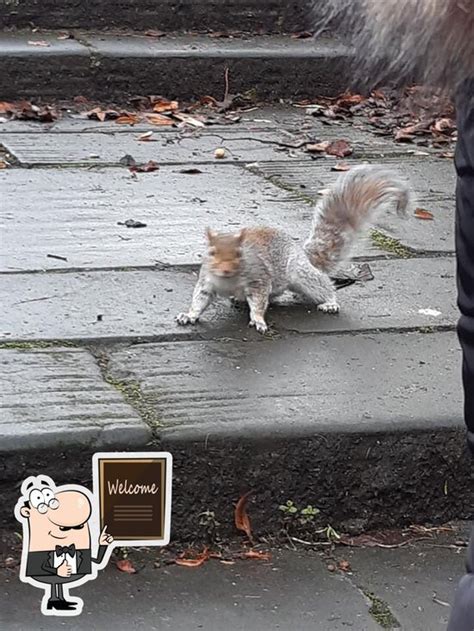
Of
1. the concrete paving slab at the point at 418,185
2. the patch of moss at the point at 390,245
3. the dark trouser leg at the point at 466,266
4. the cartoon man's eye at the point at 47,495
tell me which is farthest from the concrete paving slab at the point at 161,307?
the dark trouser leg at the point at 466,266

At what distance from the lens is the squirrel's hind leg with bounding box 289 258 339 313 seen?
364 centimetres

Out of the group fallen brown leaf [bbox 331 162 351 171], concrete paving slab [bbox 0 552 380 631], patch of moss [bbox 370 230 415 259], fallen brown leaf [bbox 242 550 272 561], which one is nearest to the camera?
concrete paving slab [bbox 0 552 380 631]

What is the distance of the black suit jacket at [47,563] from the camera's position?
102 inches

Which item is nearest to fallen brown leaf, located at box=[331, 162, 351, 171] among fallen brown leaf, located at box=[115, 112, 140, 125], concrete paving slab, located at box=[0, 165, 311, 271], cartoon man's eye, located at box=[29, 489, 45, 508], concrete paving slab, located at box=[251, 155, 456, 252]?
concrete paving slab, located at box=[251, 155, 456, 252]

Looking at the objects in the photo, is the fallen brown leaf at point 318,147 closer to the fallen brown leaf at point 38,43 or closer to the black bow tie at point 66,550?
the fallen brown leaf at point 38,43

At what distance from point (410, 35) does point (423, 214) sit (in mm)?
3315

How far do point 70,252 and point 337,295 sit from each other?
87 cm

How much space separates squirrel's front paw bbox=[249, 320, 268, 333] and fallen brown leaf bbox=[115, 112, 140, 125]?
332 cm

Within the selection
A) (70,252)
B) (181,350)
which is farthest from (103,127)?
(181,350)

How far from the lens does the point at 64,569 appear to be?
2605mm

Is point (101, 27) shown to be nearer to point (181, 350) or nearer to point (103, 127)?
point (103, 127)

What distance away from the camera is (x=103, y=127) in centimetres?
642

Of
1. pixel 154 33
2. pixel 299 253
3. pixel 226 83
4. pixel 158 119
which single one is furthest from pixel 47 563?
pixel 154 33

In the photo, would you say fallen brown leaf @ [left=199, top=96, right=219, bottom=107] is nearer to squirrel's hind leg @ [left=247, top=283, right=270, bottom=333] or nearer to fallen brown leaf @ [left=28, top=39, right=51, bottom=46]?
fallen brown leaf @ [left=28, top=39, right=51, bottom=46]
